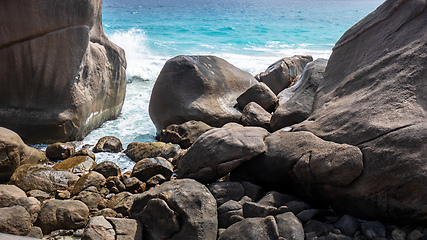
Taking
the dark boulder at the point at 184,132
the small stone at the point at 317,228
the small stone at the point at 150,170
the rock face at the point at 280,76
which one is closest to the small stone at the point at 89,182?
the small stone at the point at 150,170

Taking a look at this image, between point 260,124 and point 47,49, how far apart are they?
3.62m

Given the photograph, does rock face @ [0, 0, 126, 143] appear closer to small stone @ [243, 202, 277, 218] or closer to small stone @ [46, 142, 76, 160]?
small stone @ [46, 142, 76, 160]

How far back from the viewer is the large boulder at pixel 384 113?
3.15 m

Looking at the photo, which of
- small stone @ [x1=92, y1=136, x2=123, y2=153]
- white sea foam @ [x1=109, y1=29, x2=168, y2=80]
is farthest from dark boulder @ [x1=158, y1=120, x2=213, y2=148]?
white sea foam @ [x1=109, y1=29, x2=168, y2=80]

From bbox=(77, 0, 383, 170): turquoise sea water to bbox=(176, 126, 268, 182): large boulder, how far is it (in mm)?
1746

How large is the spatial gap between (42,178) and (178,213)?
2241 mm

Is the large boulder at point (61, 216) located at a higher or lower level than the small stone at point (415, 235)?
lower

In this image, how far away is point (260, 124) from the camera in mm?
5980

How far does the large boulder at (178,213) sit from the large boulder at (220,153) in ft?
1.63

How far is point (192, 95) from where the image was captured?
21.7 ft

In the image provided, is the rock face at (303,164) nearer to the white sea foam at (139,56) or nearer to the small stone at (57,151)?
the small stone at (57,151)

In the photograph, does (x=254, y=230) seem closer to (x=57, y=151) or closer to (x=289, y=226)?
(x=289, y=226)

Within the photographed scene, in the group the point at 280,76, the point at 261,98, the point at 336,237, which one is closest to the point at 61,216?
the point at 336,237

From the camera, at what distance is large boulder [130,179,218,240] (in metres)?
3.28
